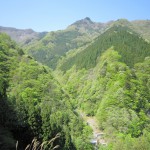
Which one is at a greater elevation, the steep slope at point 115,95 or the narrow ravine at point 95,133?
the steep slope at point 115,95

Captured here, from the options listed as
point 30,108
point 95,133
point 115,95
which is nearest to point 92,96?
point 115,95

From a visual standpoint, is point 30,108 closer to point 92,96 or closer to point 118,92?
point 118,92

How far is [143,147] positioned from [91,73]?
11716cm

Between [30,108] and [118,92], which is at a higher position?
[30,108]

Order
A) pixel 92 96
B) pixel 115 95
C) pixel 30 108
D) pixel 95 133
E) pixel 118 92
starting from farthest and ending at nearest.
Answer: pixel 92 96 → pixel 118 92 → pixel 115 95 → pixel 95 133 → pixel 30 108

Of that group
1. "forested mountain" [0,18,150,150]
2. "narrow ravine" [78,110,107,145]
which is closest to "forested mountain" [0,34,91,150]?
"forested mountain" [0,18,150,150]

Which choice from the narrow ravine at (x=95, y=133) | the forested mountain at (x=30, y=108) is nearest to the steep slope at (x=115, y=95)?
the narrow ravine at (x=95, y=133)

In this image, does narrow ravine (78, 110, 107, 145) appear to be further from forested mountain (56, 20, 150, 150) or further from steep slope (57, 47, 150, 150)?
forested mountain (56, 20, 150, 150)

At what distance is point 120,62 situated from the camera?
564 ft

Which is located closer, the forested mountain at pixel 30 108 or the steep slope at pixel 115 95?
the forested mountain at pixel 30 108

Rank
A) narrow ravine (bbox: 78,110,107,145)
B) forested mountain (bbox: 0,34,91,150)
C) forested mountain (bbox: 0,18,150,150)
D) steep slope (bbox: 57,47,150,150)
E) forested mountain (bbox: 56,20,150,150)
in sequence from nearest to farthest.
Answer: forested mountain (bbox: 0,34,91,150) < forested mountain (bbox: 0,18,150,150) < narrow ravine (bbox: 78,110,107,145) < steep slope (bbox: 57,47,150,150) < forested mountain (bbox: 56,20,150,150)

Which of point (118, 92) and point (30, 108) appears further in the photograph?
point (118, 92)

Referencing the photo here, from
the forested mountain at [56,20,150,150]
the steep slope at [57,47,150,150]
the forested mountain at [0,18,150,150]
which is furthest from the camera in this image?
the forested mountain at [56,20,150,150]

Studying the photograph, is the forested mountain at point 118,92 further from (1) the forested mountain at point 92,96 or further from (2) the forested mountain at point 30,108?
(2) the forested mountain at point 30,108
